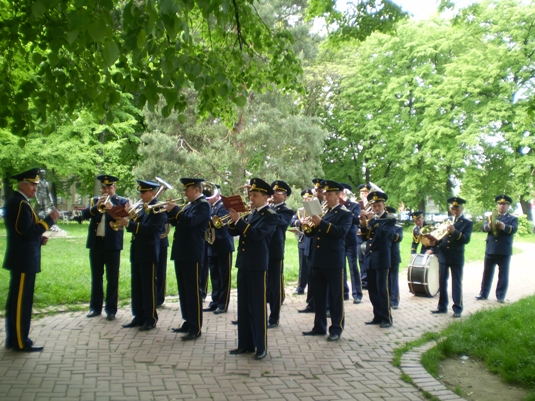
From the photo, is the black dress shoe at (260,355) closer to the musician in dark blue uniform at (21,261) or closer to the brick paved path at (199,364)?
the brick paved path at (199,364)

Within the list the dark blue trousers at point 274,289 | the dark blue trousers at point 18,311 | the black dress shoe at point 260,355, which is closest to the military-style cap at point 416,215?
the dark blue trousers at point 274,289

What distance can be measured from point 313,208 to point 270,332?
6.96 ft

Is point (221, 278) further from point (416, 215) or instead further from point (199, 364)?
point (416, 215)

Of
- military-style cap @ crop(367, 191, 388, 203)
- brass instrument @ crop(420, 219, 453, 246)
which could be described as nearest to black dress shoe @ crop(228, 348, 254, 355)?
military-style cap @ crop(367, 191, 388, 203)

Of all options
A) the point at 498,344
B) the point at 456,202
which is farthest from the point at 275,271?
the point at 456,202

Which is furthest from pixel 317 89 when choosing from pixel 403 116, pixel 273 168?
pixel 273 168

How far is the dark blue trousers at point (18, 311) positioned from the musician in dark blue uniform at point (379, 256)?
5016mm

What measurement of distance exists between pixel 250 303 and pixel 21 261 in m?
2.85

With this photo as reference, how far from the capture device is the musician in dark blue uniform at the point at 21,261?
270 inches

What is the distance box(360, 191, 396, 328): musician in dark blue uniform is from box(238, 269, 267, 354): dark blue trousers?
257cm

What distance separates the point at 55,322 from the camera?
8555 millimetres

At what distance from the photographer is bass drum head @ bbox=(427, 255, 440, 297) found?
11.4 m

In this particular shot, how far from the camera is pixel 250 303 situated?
23.3 feet

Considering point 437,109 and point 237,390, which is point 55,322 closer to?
point 237,390
